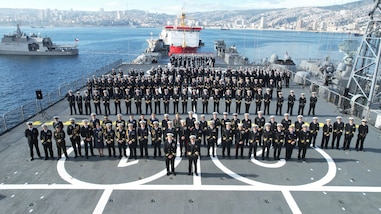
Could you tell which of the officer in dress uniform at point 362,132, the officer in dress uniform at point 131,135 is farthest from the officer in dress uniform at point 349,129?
the officer in dress uniform at point 131,135

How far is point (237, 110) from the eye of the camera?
53.9 ft

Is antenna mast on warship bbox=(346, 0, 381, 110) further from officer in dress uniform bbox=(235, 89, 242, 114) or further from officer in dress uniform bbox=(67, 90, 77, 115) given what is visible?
officer in dress uniform bbox=(67, 90, 77, 115)

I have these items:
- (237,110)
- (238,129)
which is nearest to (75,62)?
(237,110)

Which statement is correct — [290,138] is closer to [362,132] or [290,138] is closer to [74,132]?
[362,132]

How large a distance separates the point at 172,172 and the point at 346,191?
581cm

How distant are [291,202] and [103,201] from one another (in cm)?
569

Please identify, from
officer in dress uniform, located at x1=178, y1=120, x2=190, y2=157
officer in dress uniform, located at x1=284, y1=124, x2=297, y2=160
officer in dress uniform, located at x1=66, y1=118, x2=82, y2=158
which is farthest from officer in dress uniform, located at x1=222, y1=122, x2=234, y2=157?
officer in dress uniform, located at x1=66, y1=118, x2=82, y2=158

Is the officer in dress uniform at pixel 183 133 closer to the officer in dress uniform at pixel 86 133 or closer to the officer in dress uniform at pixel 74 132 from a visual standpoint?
the officer in dress uniform at pixel 86 133

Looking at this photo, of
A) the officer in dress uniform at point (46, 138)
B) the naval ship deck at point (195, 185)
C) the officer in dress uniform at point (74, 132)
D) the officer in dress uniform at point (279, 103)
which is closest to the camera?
the naval ship deck at point (195, 185)

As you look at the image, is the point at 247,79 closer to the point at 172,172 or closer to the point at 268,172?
the point at 268,172

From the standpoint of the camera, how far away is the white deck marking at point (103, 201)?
7656mm

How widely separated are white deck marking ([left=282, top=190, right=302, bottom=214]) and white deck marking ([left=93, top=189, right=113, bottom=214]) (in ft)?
18.1

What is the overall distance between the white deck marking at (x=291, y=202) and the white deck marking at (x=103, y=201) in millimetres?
5503

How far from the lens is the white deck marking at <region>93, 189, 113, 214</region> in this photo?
25.1 feet
